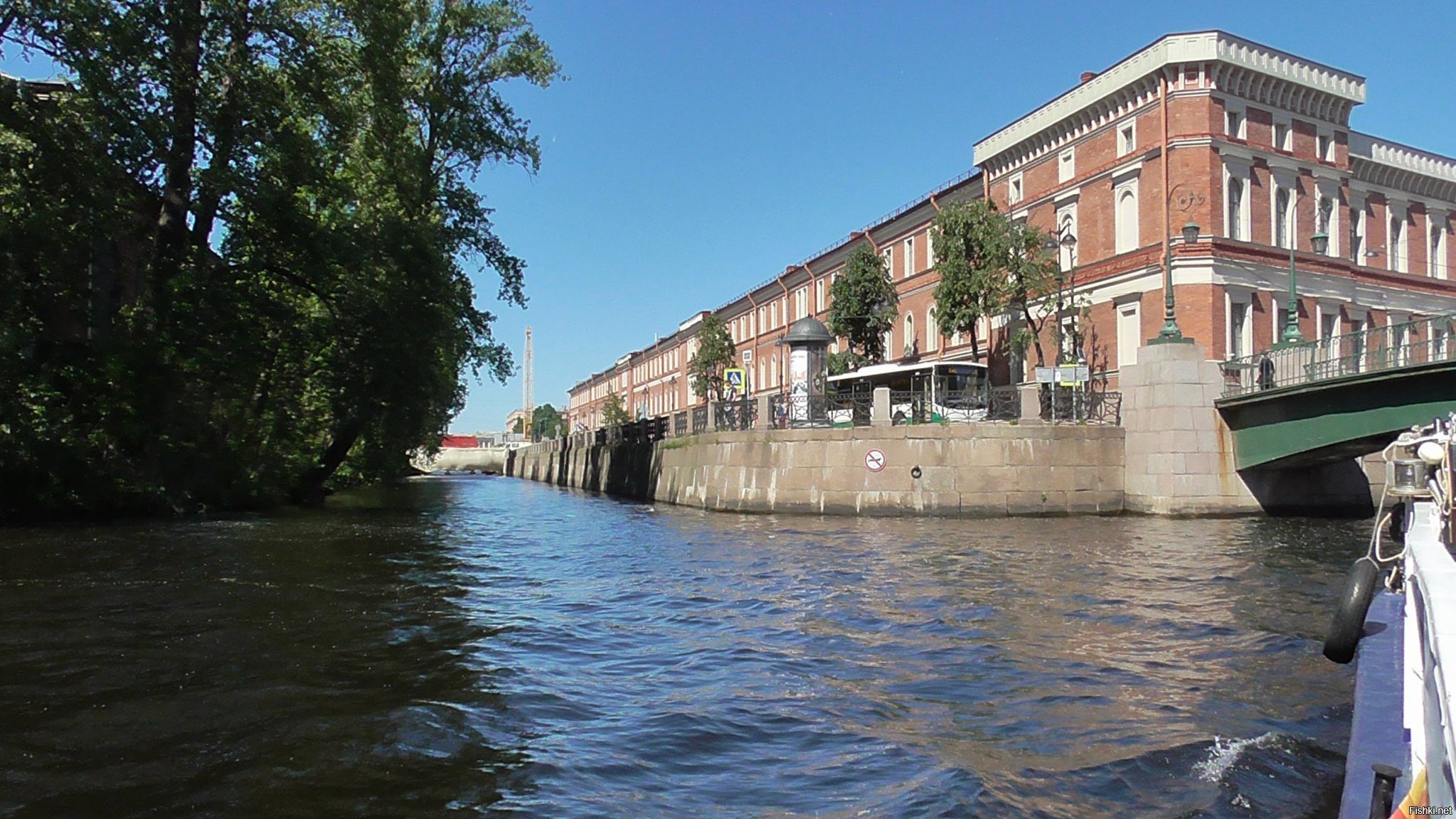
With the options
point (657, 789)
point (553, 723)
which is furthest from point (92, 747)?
point (657, 789)

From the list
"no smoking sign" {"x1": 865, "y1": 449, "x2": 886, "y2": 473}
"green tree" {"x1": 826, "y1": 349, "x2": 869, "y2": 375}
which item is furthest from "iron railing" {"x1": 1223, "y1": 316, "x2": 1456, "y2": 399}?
"green tree" {"x1": 826, "y1": 349, "x2": 869, "y2": 375}

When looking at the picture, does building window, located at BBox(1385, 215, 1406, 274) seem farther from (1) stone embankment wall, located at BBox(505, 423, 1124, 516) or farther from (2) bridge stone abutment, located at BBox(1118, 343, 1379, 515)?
(1) stone embankment wall, located at BBox(505, 423, 1124, 516)

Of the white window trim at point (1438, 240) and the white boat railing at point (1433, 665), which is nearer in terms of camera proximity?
the white boat railing at point (1433, 665)

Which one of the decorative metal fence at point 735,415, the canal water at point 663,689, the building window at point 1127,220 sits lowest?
the canal water at point 663,689

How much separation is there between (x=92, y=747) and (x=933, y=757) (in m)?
4.43

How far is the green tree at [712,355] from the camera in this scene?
62406 mm

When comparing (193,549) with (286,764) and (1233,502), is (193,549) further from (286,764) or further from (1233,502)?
(1233,502)

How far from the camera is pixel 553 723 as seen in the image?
6078 millimetres

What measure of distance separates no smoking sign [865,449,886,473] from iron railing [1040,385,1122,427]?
4.68 m

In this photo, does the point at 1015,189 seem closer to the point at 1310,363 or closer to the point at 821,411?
the point at 821,411

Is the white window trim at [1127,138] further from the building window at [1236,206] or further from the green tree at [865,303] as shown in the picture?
the green tree at [865,303]

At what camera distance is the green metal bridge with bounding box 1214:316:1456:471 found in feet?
64.1

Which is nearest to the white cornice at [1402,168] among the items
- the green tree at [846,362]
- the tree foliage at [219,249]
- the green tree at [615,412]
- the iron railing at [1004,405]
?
the iron railing at [1004,405]

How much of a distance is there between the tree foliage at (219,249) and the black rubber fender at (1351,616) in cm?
2017
